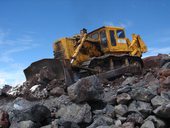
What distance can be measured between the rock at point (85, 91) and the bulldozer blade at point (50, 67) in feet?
14.1

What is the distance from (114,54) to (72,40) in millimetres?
2540

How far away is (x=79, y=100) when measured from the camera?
344 inches

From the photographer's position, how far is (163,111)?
25.7 feet

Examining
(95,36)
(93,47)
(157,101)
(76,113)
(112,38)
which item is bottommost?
(76,113)

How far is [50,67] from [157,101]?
6.25 metres

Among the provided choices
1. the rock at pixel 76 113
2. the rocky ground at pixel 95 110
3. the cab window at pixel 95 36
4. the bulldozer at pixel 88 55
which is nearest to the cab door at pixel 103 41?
the bulldozer at pixel 88 55

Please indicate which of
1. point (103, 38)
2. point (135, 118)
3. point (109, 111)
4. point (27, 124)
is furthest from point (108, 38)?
point (27, 124)

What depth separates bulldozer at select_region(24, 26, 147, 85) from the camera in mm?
13477

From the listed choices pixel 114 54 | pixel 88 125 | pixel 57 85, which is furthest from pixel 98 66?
pixel 88 125

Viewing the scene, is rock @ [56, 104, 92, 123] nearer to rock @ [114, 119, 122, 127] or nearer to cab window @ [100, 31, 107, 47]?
rock @ [114, 119, 122, 127]

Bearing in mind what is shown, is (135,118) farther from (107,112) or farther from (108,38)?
(108,38)

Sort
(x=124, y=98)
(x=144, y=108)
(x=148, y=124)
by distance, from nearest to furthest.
Result: 1. (x=148, y=124)
2. (x=144, y=108)
3. (x=124, y=98)

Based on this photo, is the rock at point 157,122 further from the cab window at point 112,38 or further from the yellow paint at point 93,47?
the cab window at point 112,38

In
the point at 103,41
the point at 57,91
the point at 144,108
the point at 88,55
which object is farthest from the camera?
the point at 103,41
